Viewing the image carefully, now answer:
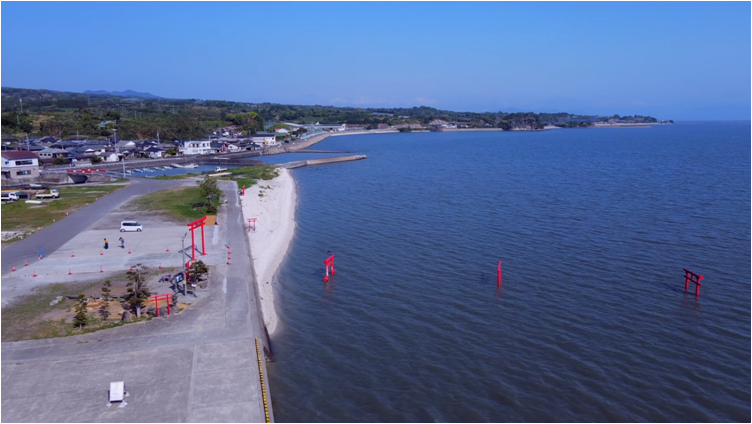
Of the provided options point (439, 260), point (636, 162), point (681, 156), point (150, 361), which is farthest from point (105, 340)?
point (681, 156)

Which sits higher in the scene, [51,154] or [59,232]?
[51,154]

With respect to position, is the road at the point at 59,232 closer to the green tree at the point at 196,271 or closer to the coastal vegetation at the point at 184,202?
the coastal vegetation at the point at 184,202

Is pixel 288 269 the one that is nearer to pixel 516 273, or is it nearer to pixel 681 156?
pixel 516 273

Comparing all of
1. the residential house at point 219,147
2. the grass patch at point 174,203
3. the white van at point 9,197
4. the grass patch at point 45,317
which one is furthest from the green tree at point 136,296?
the residential house at point 219,147

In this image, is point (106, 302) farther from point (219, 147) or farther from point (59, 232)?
point (219, 147)

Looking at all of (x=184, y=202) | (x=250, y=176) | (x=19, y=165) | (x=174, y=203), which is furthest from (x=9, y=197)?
(x=250, y=176)

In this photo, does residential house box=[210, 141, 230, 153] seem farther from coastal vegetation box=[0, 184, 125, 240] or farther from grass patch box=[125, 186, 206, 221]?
grass patch box=[125, 186, 206, 221]
